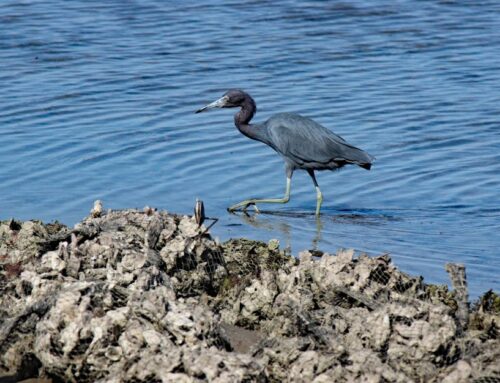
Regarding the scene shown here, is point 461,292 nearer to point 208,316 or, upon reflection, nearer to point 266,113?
point 208,316

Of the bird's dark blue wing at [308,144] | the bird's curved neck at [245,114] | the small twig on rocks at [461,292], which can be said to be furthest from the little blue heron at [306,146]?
the small twig on rocks at [461,292]

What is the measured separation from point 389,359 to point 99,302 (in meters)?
1.42

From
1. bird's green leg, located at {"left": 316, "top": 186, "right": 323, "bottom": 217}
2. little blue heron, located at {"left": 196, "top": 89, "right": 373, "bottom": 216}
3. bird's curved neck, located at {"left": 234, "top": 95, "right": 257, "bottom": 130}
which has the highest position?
bird's curved neck, located at {"left": 234, "top": 95, "right": 257, "bottom": 130}

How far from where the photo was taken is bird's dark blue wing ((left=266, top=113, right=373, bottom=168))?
1037 centimetres

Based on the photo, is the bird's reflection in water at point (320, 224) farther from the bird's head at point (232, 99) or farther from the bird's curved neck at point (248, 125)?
the bird's head at point (232, 99)

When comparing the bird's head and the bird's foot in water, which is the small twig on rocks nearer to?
the bird's foot in water

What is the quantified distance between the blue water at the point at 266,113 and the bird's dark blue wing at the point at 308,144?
34cm

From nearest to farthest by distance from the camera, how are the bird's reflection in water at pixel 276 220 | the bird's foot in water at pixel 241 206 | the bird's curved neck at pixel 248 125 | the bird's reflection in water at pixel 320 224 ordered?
1. the bird's reflection in water at pixel 320 224
2. the bird's reflection in water at pixel 276 220
3. the bird's foot in water at pixel 241 206
4. the bird's curved neck at pixel 248 125

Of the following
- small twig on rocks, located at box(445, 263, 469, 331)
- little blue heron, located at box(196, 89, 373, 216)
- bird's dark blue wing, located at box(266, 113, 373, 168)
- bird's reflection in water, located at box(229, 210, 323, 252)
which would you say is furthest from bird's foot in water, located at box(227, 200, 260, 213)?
small twig on rocks, located at box(445, 263, 469, 331)

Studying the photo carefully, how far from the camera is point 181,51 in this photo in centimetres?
1573

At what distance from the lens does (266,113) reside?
1264 centimetres

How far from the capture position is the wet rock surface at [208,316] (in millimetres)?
4895

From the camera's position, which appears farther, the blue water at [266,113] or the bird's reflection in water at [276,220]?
the blue water at [266,113]

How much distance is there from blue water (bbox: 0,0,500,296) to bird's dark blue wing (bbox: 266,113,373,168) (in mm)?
335
